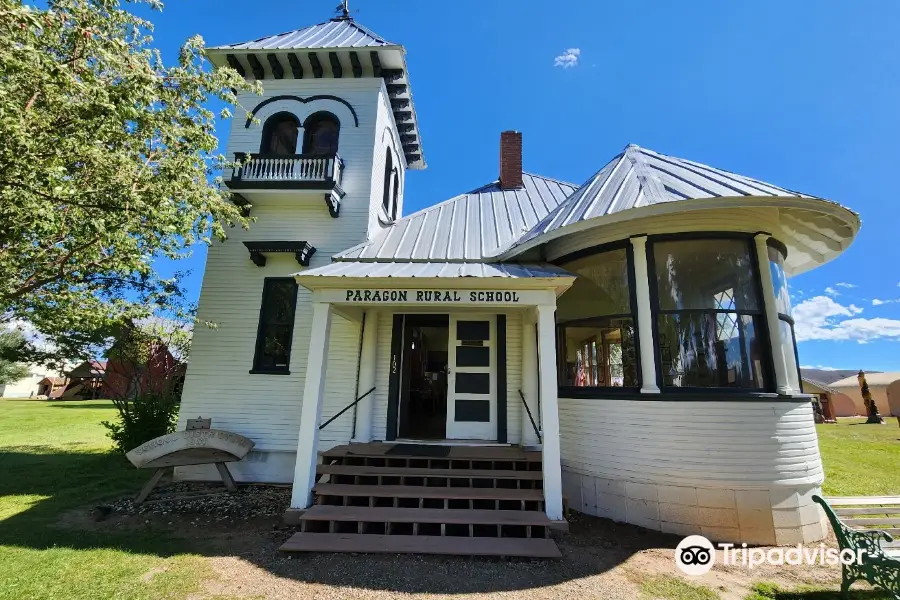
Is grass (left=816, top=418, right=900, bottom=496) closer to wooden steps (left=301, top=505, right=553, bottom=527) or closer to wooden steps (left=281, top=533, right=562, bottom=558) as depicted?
wooden steps (left=301, top=505, right=553, bottom=527)

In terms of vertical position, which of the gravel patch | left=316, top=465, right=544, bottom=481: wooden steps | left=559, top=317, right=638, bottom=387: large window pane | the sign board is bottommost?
the gravel patch

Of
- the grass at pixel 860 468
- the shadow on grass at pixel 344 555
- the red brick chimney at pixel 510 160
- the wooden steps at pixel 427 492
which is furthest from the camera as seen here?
the red brick chimney at pixel 510 160

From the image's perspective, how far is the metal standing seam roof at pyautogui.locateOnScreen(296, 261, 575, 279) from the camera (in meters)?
5.82

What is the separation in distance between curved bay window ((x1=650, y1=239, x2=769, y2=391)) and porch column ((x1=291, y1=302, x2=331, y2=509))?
4958 mm

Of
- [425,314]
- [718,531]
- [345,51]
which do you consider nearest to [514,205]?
[425,314]

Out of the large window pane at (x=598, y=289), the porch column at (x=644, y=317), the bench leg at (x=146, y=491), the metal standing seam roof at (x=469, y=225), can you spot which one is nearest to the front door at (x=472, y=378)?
the metal standing seam roof at (x=469, y=225)

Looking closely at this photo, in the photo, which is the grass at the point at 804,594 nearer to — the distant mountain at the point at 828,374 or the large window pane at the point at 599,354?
the large window pane at the point at 599,354

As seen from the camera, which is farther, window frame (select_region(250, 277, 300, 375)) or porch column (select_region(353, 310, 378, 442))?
window frame (select_region(250, 277, 300, 375))

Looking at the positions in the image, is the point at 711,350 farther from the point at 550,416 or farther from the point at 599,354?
the point at 550,416

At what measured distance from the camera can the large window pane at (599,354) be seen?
5.75 m

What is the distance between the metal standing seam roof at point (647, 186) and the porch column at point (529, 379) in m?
1.85

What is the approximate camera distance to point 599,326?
20.2ft

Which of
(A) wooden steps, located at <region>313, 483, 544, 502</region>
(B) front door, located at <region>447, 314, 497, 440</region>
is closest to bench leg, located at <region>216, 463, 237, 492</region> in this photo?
(A) wooden steps, located at <region>313, 483, 544, 502</region>

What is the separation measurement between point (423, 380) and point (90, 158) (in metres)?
7.94
